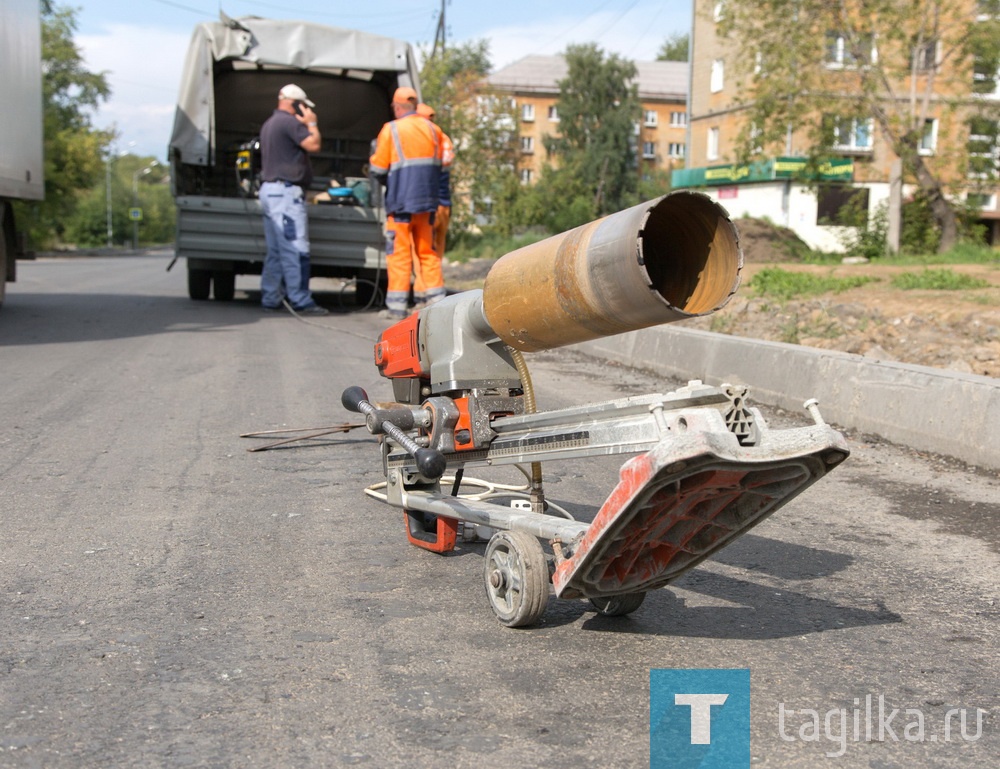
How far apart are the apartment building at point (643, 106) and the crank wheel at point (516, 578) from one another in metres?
75.5

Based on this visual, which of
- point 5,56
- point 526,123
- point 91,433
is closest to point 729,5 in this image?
point 5,56

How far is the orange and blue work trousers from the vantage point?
11.6 m

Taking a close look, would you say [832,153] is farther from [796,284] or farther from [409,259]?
[409,259]

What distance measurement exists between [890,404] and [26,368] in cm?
649

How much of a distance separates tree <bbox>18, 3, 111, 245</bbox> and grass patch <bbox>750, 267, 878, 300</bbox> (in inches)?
1458

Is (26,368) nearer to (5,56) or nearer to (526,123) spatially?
(5,56)

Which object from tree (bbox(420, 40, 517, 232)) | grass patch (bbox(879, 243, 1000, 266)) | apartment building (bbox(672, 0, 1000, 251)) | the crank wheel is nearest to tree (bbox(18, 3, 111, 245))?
tree (bbox(420, 40, 517, 232))

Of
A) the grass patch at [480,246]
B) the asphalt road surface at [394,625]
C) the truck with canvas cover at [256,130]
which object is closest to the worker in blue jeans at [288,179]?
the truck with canvas cover at [256,130]

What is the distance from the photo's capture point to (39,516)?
4.65 meters

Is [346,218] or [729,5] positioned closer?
[346,218]

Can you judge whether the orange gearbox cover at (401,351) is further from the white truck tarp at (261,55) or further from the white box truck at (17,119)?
the white truck tarp at (261,55)

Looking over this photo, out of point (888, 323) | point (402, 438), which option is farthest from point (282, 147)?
point (402, 438)

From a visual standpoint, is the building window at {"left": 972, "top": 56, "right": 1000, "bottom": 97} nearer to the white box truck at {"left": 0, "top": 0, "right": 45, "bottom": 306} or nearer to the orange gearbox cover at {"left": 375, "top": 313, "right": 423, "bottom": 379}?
the white box truck at {"left": 0, "top": 0, "right": 45, "bottom": 306}

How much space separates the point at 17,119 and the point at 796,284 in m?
9.07
